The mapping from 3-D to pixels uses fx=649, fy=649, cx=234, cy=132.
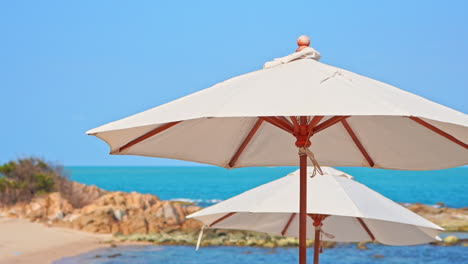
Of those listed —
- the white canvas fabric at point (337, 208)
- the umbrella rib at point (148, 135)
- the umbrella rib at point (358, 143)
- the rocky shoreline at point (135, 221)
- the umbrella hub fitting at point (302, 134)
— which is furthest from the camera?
the rocky shoreline at point (135, 221)

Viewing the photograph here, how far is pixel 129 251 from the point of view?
15789 millimetres

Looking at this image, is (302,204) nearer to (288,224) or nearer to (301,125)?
(301,125)

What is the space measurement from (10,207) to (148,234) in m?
4.86

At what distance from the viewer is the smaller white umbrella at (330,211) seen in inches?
188

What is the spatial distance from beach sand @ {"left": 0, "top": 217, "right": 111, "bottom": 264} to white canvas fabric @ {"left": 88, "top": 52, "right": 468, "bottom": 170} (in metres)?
11.1

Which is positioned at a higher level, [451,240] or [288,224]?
[288,224]

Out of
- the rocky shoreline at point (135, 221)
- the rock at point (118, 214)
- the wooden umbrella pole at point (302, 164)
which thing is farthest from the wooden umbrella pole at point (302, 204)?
the rock at point (118, 214)

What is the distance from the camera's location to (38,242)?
16047 mm

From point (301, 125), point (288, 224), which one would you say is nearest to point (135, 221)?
point (288, 224)

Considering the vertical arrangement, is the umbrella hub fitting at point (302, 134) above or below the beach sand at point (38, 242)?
above

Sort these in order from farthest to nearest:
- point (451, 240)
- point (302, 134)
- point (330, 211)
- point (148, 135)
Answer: point (451, 240) < point (330, 211) < point (148, 135) < point (302, 134)

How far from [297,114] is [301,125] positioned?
1.06 metres

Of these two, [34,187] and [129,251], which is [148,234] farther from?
[34,187]

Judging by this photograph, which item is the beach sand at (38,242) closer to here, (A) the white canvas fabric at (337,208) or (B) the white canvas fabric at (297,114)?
(A) the white canvas fabric at (337,208)
